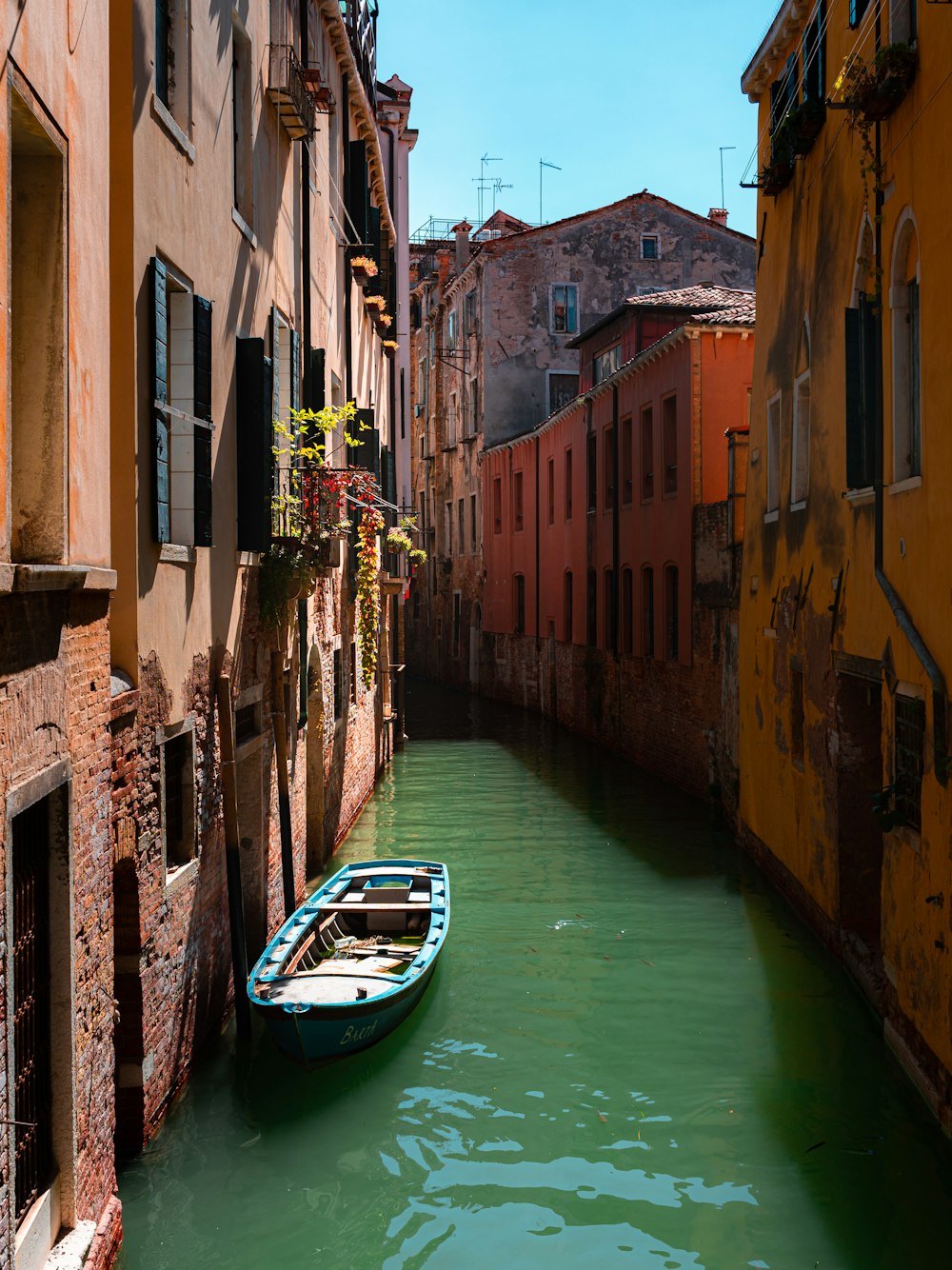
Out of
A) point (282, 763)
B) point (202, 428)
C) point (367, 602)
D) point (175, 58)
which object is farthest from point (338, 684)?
point (175, 58)

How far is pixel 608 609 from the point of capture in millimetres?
25312

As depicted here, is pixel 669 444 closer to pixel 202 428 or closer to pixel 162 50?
pixel 202 428

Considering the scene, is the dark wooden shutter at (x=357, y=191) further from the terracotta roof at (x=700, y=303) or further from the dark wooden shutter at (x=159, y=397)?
the dark wooden shutter at (x=159, y=397)

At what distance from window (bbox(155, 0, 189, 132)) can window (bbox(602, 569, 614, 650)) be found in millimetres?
17658

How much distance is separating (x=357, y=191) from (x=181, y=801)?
10236 millimetres

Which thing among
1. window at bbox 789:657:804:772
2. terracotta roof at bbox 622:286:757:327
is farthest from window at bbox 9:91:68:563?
terracotta roof at bbox 622:286:757:327

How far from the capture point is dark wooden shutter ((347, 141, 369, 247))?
15.9 metres

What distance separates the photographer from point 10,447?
16.7 ft

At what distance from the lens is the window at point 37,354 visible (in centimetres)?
507

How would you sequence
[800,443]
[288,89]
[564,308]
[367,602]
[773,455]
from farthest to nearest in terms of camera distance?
[564,308]
[367,602]
[773,455]
[800,443]
[288,89]

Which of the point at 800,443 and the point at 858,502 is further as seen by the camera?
the point at 800,443

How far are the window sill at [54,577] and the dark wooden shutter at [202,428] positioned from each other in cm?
239

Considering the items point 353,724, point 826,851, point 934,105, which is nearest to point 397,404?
point 353,724

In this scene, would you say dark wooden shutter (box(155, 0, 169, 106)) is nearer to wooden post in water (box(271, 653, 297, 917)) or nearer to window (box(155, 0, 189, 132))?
window (box(155, 0, 189, 132))
